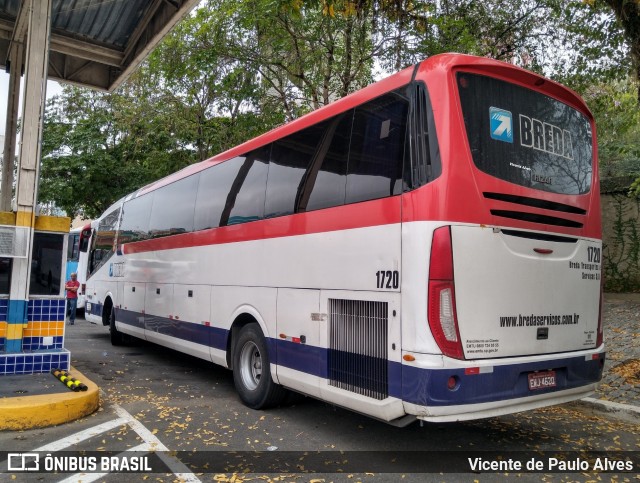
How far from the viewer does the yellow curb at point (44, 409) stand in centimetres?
553

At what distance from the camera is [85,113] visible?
76.9 ft

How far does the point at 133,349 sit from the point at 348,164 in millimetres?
8419

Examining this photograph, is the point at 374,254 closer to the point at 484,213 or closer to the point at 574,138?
the point at 484,213

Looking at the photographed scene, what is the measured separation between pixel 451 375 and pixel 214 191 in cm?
508

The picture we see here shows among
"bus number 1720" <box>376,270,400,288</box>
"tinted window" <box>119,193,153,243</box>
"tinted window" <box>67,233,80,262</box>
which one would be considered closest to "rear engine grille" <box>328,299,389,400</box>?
"bus number 1720" <box>376,270,400,288</box>

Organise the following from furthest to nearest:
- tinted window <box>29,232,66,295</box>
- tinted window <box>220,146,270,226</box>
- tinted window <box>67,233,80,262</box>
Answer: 1. tinted window <box>67,233,80,262</box>
2. tinted window <box>29,232,66,295</box>
3. tinted window <box>220,146,270,226</box>

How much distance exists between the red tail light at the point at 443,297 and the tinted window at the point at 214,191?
4067mm

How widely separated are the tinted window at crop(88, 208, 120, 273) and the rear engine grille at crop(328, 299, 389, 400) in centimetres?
897

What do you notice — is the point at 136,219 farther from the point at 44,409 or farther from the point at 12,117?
the point at 44,409

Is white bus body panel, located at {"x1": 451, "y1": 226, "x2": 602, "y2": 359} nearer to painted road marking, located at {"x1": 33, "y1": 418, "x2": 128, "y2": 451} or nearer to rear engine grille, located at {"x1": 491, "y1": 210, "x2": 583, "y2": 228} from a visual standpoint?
rear engine grille, located at {"x1": 491, "y1": 210, "x2": 583, "y2": 228}

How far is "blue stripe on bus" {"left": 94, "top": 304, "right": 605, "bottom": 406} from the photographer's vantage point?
4.29m

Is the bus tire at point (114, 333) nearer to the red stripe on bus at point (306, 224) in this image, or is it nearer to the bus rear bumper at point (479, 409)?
the red stripe on bus at point (306, 224)

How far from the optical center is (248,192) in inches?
288

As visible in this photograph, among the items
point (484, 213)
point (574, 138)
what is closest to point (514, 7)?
point (574, 138)
